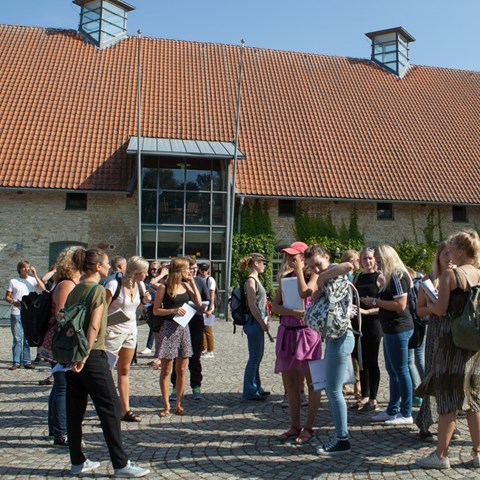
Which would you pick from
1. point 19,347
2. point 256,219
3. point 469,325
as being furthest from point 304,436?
point 256,219

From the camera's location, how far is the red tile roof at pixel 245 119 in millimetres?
22234

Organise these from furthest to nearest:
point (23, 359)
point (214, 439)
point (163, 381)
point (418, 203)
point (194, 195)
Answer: point (418, 203) < point (194, 195) < point (23, 359) < point (163, 381) < point (214, 439)

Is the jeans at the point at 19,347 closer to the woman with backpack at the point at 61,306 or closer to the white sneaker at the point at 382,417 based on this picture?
the woman with backpack at the point at 61,306

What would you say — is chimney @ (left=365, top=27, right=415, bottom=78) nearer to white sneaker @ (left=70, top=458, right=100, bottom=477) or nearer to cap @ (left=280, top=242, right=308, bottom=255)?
cap @ (left=280, top=242, right=308, bottom=255)

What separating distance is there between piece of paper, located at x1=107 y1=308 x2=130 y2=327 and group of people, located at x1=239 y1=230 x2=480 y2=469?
170cm

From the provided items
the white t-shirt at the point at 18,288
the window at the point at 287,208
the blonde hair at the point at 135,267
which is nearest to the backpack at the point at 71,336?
the blonde hair at the point at 135,267

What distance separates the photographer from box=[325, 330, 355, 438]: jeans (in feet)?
17.5

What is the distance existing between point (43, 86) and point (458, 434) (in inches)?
883

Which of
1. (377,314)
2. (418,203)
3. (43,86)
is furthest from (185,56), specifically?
(377,314)

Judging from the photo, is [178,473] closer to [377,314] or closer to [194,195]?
[377,314]

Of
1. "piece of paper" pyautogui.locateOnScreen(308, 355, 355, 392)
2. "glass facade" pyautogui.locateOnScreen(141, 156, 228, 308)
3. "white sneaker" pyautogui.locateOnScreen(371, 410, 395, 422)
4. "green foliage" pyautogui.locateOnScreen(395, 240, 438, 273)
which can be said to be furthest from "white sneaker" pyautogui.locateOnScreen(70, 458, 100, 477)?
"green foliage" pyautogui.locateOnScreen(395, 240, 438, 273)

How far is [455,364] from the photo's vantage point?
4996mm

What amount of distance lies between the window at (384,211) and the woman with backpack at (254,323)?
17.0 m

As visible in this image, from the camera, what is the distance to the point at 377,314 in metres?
7.20
